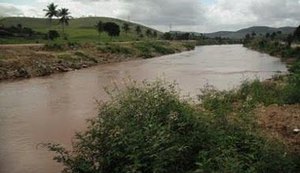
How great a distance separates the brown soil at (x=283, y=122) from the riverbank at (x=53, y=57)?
95.2 feet

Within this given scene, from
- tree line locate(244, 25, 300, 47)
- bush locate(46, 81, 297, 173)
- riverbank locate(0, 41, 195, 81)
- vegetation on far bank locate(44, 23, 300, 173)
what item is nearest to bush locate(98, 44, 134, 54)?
riverbank locate(0, 41, 195, 81)

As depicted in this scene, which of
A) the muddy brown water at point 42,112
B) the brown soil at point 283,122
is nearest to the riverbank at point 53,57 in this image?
the muddy brown water at point 42,112

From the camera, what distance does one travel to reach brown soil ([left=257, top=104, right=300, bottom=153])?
1250 cm

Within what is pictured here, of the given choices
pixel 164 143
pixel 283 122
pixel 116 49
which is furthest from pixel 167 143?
pixel 116 49

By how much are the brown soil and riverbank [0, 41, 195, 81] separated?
95.2 ft

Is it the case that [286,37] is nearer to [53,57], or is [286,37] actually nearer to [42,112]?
[53,57]

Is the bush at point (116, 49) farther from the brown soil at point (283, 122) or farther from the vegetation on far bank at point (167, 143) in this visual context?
the vegetation on far bank at point (167, 143)

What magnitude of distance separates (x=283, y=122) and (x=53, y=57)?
39.6 metres

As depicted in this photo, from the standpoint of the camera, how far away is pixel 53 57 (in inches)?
2003

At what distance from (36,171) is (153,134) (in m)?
4.71

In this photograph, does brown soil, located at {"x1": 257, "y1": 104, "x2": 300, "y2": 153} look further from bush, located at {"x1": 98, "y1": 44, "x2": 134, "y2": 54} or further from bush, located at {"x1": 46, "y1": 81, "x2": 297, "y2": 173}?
bush, located at {"x1": 98, "y1": 44, "x2": 134, "y2": 54}

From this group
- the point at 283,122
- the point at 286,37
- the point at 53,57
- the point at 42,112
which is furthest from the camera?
the point at 286,37

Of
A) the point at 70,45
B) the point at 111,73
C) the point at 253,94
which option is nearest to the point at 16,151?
the point at 253,94

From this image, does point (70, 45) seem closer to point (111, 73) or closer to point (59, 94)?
point (111, 73)
